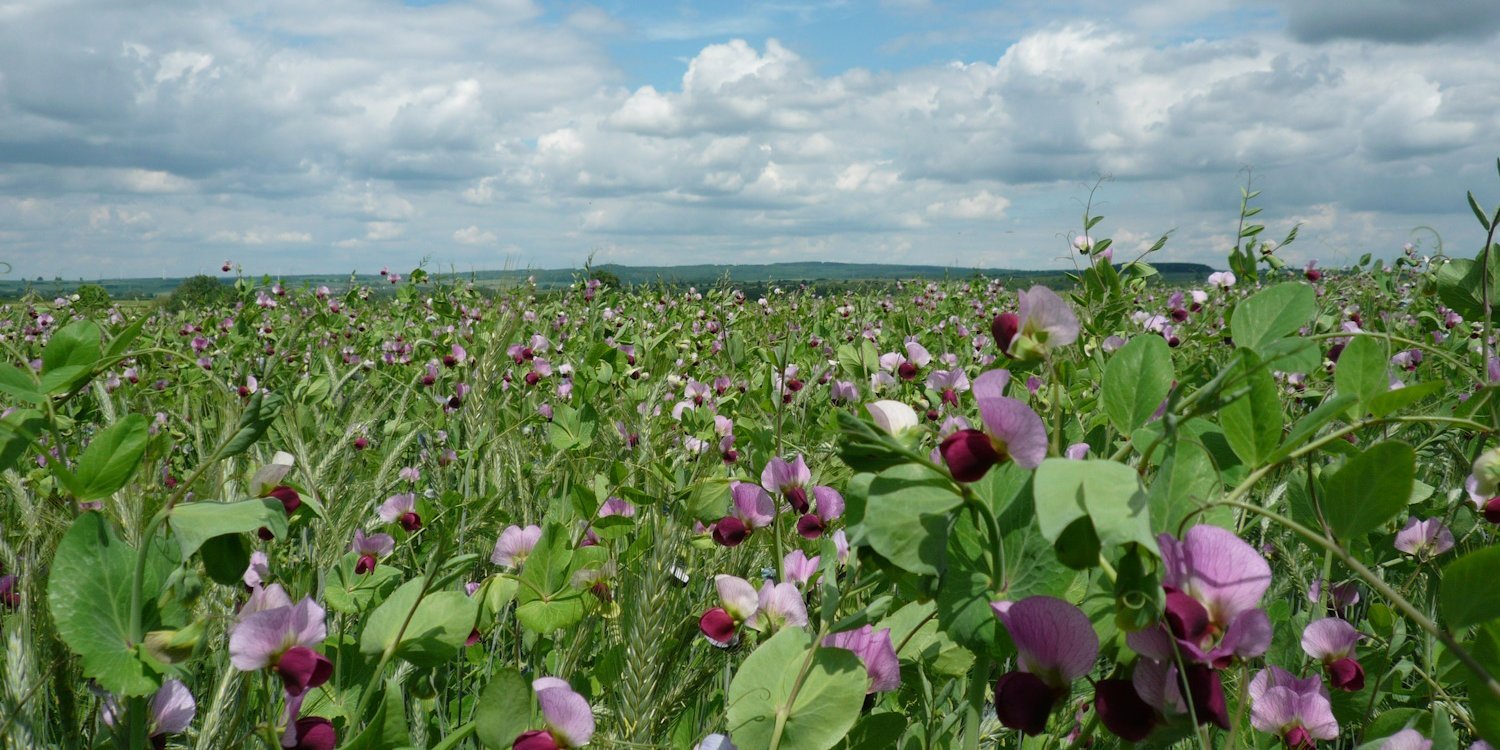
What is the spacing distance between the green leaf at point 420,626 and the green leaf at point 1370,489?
0.86 meters

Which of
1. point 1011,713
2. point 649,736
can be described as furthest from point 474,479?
point 1011,713

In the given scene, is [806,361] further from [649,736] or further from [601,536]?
[649,736]

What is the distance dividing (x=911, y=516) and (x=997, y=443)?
0.28 feet

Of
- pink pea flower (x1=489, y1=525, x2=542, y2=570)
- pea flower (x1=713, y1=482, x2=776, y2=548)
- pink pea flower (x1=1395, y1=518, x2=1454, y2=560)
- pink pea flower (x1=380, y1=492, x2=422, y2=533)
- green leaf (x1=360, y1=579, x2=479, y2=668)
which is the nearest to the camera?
green leaf (x1=360, y1=579, x2=479, y2=668)

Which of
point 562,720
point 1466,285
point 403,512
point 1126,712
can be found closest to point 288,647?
point 562,720

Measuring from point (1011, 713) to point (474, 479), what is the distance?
2.09m

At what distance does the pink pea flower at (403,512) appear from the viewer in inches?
69.0

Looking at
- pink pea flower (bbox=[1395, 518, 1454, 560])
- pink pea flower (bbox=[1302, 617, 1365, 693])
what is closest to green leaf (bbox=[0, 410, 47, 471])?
pink pea flower (bbox=[1302, 617, 1365, 693])

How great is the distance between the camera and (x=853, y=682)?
80cm

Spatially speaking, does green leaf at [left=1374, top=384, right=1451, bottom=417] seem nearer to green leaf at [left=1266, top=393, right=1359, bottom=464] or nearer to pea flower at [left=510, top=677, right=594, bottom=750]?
green leaf at [left=1266, top=393, right=1359, bottom=464]

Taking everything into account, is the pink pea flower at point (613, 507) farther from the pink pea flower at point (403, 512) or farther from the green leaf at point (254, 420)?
the green leaf at point (254, 420)

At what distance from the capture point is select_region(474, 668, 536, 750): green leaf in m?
0.87

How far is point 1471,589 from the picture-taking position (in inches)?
Result: 25.5

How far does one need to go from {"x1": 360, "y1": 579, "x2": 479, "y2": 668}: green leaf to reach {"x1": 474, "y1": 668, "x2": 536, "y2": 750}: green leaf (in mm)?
131
